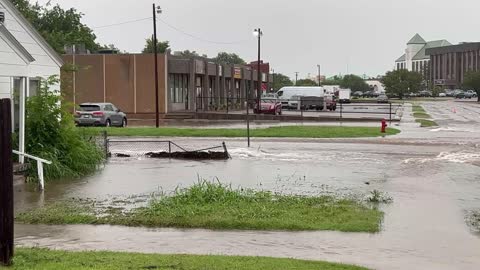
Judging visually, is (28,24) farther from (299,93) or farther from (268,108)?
(299,93)

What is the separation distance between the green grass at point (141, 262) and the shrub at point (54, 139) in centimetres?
831

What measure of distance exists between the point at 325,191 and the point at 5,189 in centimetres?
798

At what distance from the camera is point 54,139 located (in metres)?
16.3

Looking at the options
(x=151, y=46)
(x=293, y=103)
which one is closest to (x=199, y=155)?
(x=293, y=103)

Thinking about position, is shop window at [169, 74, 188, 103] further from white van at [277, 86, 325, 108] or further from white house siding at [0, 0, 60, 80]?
white house siding at [0, 0, 60, 80]

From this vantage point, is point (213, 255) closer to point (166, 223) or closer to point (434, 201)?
point (166, 223)

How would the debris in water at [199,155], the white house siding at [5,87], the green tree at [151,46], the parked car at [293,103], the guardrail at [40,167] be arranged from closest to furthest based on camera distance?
the guardrail at [40,167] < the white house siding at [5,87] < the debris in water at [199,155] < the parked car at [293,103] < the green tree at [151,46]

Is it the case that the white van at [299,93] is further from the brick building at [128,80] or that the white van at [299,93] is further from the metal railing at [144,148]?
the metal railing at [144,148]

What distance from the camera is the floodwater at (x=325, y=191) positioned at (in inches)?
326

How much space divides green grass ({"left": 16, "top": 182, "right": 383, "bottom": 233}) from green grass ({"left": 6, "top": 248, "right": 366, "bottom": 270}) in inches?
93.1

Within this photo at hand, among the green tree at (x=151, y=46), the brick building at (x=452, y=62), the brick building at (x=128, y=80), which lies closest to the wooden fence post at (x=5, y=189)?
the brick building at (x=128, y=80)

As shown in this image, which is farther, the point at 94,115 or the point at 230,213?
the point at 94,115

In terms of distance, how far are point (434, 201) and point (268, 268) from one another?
264 inches

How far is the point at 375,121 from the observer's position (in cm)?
4556
